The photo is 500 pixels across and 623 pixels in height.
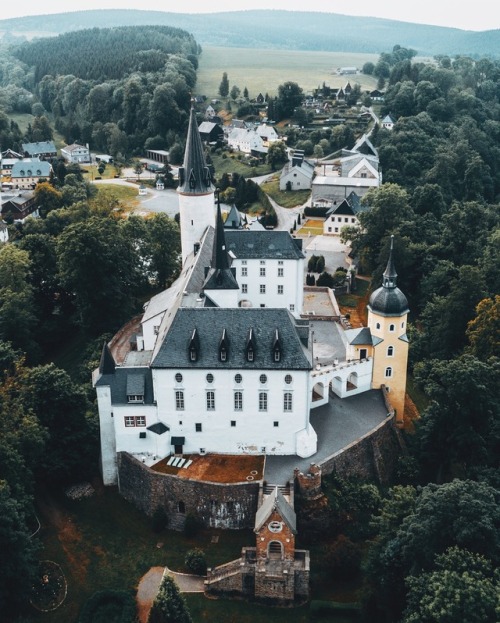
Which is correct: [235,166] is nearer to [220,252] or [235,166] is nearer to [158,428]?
[220,252]

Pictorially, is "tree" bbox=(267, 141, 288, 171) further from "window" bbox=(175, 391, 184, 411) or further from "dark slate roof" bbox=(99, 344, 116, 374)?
"window" bbox=(175, 391, 184, 411)

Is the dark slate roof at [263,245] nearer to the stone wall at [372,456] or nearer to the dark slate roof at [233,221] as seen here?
the dark slate roof at [233,221]

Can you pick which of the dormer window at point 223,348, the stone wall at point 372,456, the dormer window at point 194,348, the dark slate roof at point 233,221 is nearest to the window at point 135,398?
the dormer window at point 194,348

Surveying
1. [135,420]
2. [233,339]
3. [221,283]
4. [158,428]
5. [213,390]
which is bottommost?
[158,428]

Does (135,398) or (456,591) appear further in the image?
(135,398)

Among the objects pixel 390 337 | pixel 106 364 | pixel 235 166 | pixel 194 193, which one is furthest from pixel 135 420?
pixel 235 166

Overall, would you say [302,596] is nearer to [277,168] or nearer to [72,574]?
[72,574]

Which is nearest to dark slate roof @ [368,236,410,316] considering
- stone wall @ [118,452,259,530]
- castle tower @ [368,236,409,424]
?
castle tower @ [368,236,409,424]
